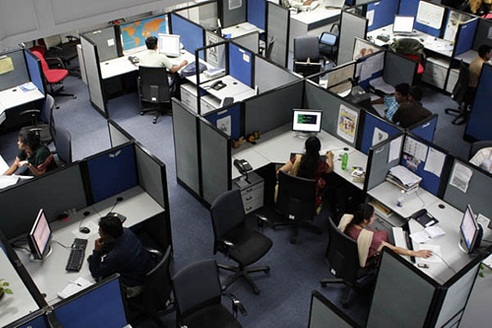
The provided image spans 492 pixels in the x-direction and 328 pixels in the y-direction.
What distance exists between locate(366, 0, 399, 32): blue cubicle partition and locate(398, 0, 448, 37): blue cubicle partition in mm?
122

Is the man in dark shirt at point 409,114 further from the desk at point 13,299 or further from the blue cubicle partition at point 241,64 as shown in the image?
the desk at point 13,299

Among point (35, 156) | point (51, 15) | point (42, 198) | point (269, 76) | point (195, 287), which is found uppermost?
point (51, 15)

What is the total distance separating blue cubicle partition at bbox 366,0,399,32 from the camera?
7.74m

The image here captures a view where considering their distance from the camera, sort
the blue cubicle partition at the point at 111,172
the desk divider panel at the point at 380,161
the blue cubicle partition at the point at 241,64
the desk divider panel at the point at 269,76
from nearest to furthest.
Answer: the blue cubicle partition at the point at 111,172 < the desk divider panel at the point at 380,161 < the desk divider panel at the point at 269,76 < the blue cubicle partition at the point at 241,64

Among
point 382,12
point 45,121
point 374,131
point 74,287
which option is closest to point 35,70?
point 45,121

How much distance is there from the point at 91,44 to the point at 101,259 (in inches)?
146

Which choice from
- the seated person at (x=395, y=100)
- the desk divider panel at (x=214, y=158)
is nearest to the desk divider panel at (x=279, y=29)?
the seated person at (x=395, y=100)

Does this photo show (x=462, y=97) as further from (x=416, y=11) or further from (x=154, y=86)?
(x=154, y=86)

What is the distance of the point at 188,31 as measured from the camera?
23.5 feet

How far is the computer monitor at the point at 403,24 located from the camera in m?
7.74

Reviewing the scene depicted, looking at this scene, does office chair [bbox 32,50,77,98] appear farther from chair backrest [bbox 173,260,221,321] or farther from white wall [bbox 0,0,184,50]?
white wall [bbox 0,0,184,50]

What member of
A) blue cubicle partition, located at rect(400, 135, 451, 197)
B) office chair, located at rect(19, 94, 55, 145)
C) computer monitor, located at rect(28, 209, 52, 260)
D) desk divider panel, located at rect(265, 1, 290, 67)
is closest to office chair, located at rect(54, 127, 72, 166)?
office chair, located at rect(19, 94, 55, 145)

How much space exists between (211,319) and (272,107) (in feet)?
8.16

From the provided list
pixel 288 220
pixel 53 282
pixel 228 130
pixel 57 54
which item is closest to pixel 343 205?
pixel 288 220
